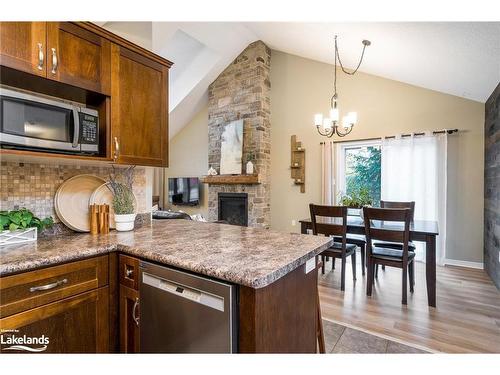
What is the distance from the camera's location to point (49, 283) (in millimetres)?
1188

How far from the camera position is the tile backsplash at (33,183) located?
1.55m

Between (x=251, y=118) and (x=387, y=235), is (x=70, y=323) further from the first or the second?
(x=251, y=118)

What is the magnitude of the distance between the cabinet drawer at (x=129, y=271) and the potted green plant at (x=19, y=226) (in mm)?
576

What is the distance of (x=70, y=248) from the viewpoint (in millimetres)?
1353

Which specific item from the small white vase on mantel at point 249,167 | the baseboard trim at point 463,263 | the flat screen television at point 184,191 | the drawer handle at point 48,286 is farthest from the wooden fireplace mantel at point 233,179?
the drawer handle at point 48,286

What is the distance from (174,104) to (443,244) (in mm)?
5442

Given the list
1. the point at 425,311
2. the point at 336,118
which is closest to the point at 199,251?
the point at 425,311

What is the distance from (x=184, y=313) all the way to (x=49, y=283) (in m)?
0.64

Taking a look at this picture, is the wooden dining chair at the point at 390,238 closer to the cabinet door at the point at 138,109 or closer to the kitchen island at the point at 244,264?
the kitchen island at the point at 244,264

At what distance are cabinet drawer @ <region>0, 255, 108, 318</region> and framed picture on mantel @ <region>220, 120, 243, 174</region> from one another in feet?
13.6

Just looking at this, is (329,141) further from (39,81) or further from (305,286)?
(39,81)
